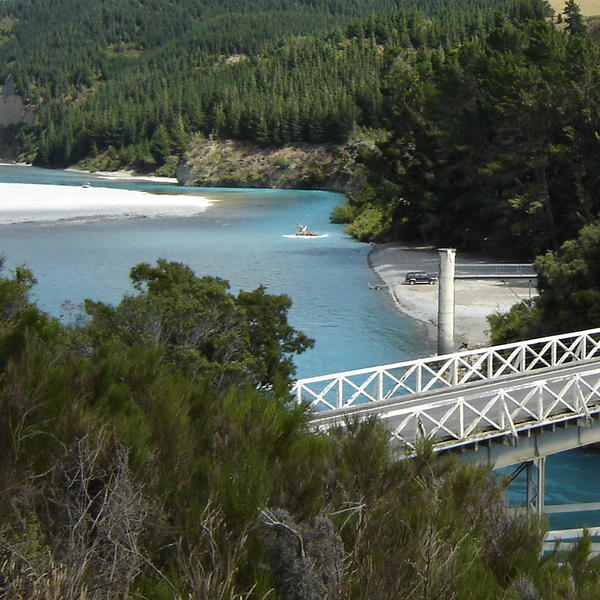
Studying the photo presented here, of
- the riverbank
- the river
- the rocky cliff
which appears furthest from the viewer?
the rocky cliff

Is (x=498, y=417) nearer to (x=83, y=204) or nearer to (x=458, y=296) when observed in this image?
(x=458, y=296)

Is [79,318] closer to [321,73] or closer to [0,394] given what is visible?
[0,394]

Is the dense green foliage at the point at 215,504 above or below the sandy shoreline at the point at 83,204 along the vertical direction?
above

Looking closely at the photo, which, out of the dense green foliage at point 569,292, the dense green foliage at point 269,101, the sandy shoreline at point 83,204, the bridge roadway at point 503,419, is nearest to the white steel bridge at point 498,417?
the bridge roadway at point 503,419

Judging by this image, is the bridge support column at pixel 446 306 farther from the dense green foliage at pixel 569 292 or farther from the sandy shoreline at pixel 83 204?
the sandy shoreline at pixel 83 204

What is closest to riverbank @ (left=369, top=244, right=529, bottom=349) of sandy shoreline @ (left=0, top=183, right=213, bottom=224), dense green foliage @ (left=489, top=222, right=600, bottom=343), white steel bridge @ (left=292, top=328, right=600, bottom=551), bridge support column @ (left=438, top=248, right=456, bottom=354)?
bridge support column @ (left=438, top=248, right=456, bottom=354)

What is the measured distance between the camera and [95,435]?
7031 millimetres

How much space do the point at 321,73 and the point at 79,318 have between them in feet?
464

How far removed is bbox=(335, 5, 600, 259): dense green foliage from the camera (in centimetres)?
4759

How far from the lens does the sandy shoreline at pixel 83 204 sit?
79562 millimetres

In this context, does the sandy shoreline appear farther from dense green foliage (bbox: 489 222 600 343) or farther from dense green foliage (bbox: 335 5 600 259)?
dense green foliage (bbox: 489 222 600 343)

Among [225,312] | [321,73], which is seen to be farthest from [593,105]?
[321,73]

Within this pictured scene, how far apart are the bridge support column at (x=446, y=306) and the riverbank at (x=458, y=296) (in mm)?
2992

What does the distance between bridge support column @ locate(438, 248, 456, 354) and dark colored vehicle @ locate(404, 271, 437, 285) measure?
15.1 m
